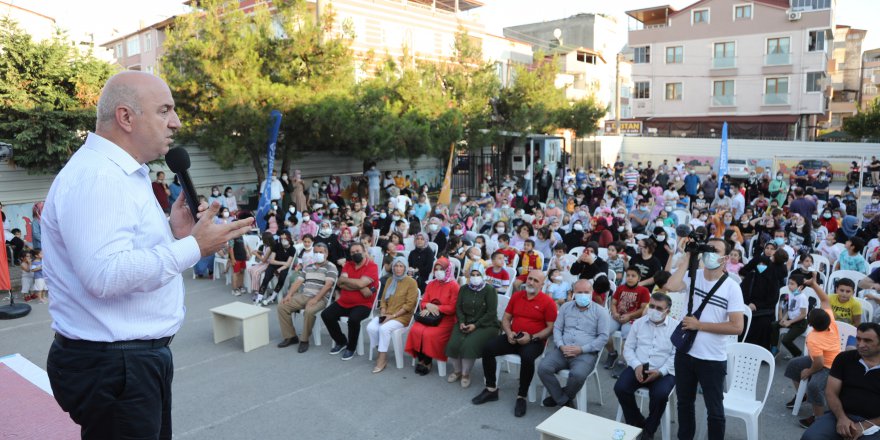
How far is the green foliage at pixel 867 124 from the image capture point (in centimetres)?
3241

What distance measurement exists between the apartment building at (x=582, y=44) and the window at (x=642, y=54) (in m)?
3.67

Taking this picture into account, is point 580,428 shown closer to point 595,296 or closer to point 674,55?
point 595,296

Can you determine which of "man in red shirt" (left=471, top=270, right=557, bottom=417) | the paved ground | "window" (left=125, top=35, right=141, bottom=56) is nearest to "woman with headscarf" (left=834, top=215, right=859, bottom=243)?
the paved ground

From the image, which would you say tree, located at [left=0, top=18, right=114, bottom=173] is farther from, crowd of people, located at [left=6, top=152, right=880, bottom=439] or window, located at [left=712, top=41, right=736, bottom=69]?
window, located at [left=712, top=41, right=736, bottom=69]

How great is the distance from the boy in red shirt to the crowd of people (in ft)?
0.05

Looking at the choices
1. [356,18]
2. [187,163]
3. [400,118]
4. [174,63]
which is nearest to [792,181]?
[400,118]

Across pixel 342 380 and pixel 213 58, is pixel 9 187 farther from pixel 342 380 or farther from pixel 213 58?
pixel 342 380

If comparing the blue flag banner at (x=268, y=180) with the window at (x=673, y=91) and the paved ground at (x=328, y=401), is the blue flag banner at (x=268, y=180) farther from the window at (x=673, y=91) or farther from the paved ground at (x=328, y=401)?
the window at (x=673, y=91)

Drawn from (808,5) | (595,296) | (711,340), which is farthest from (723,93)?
(711,340)

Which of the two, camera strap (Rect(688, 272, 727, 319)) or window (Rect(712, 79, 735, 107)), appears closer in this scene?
camera strap (Rect(688, 272, 727, 319))

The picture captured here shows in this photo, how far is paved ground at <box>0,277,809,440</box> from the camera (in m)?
5.12

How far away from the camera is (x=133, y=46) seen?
35625 mm

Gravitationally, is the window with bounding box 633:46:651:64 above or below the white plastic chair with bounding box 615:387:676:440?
above

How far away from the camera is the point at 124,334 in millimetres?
1598
